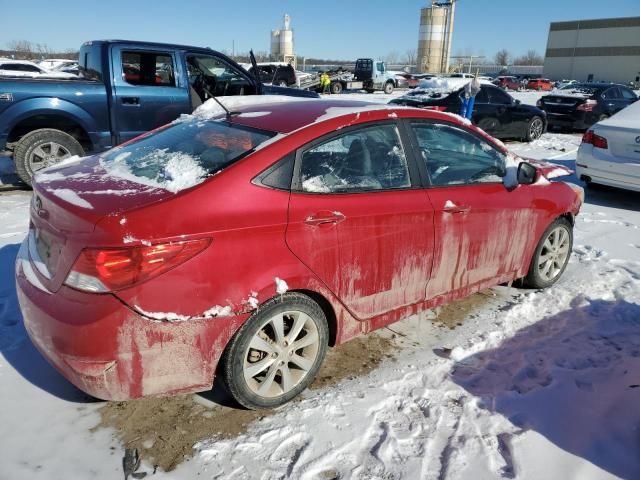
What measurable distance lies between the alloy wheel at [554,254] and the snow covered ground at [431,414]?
1.56 feet

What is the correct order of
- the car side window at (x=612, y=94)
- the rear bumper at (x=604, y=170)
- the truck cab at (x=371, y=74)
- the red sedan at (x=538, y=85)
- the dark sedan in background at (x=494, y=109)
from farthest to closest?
1. the red sedan at (x=538, y=85)
2. the truck cab at (x=371, y=74)
3. the car side window at (x=612, y=94)
4. the dark sedan in background at (x=494, y=109)
5. the rear bumper at (x=604, y=170)

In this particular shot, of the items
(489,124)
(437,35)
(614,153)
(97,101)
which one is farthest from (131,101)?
(437,35)

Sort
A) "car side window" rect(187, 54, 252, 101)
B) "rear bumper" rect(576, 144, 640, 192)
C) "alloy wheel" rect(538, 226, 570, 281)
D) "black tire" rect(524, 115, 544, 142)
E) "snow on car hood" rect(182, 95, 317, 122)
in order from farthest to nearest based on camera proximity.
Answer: "black tire" rect(524, 115, 544, 142) → "car side window" rect(187, 54, 252, 101) → "rear bumper" rect(576, 144, 640, 192) → "alloy wheel" rect(538, 226, 570, 281) → "snow on car hood" rect(182, 95, 317, 122)

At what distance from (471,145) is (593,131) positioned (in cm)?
484

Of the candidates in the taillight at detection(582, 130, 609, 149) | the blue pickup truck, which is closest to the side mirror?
the taillight at detection(582, 130, 609, 149)

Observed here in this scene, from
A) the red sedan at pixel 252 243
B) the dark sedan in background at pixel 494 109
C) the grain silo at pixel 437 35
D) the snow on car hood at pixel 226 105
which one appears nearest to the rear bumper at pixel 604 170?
the red sedan at pixel 252 243

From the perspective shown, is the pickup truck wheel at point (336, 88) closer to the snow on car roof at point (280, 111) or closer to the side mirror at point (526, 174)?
the side mirror at point (526, 174)

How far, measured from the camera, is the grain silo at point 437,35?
72625mm

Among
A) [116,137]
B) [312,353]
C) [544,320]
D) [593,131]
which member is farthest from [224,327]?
[593,131]

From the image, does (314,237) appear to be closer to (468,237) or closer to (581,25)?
(468,237)

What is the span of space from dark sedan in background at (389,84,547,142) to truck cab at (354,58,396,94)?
61.9 feet

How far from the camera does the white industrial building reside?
228ft

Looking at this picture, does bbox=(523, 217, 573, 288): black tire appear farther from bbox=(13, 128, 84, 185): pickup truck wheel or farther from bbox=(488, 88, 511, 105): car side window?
bbox=(488, 88, 511, 105): car side window

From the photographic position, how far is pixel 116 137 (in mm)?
6918
